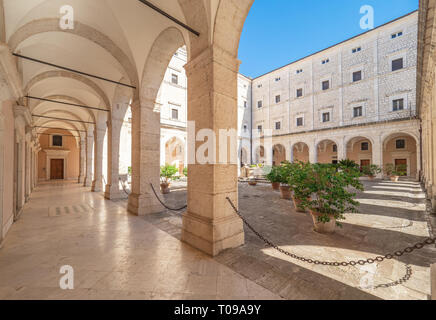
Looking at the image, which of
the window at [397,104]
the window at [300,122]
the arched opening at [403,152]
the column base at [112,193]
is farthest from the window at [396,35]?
the column base at [112,193]

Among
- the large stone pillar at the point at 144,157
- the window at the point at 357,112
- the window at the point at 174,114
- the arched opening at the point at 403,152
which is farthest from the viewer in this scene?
the window at the point at 174,114

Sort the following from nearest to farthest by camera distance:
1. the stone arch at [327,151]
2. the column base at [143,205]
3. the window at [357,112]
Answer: the column base at [143,205] → the window at [357,112] → the stone arch at [327,151]

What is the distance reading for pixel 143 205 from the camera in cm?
608

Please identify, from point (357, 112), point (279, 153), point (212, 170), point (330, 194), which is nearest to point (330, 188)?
point (330, 194)

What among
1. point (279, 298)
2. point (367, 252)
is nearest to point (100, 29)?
point (279, 298)

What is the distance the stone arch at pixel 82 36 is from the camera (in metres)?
4.90

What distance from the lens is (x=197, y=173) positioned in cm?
377

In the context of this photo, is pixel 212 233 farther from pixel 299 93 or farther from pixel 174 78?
pixel 299 93

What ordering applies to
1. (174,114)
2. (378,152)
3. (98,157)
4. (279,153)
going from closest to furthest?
1. (98,157)
2. (378,152)
3. (174,114)
4. (279,153)

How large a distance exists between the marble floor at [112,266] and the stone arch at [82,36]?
4745mm

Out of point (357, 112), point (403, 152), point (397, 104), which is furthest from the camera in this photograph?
point (357, 112)

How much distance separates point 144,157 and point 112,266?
3862 millimetres

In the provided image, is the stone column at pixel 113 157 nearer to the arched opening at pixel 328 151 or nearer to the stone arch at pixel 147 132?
the stone arch at pixel 147 132

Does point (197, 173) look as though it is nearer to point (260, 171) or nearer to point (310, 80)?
point (260, 171)
